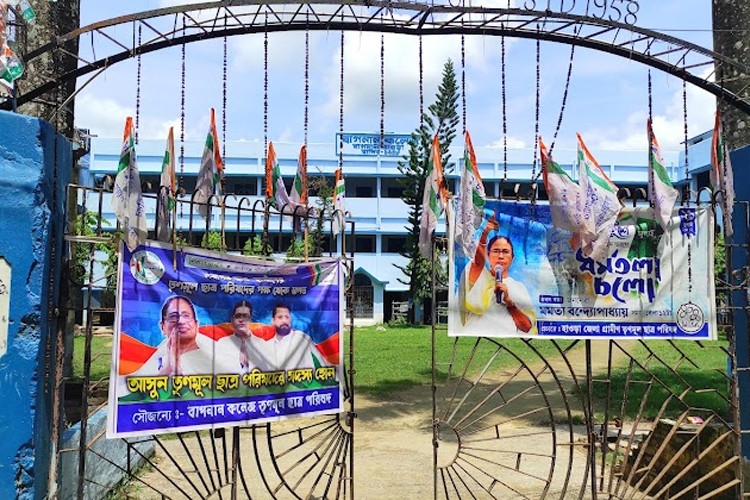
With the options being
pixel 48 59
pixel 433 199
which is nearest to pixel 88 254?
pixel 48 59

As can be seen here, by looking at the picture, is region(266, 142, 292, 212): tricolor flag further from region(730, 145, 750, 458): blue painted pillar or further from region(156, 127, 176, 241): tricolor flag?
region(730, 145, 750, 458): blue painted pillar

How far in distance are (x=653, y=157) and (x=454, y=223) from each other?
1663 millimetres

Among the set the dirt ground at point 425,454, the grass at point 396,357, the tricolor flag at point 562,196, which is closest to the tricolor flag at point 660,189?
the tricolor flag at point 562,196

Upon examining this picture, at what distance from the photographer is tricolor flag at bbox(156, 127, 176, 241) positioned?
12.8 feet

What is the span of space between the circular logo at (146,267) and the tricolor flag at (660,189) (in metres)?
3.71

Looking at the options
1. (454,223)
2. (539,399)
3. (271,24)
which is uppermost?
(271,24)

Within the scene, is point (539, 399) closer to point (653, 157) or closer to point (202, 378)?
point (653, 157)

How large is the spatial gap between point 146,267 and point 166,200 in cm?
45

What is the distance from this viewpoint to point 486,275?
15.6 feet

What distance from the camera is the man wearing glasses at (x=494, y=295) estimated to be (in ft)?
15.6

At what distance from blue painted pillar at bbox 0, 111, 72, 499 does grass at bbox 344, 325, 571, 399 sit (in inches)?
261

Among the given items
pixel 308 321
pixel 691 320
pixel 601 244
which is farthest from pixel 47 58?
pixel 691 320

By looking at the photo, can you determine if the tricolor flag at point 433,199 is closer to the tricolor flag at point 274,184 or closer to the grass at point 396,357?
the tricolor flag at point 274,184

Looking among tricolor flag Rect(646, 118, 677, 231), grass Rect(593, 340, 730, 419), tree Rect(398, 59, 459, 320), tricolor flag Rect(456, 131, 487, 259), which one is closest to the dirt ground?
grass Rect(593, 340, 730, 419)
